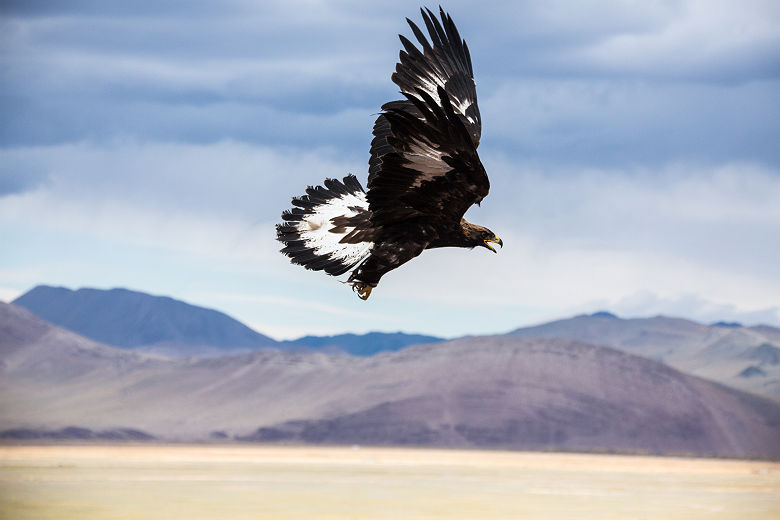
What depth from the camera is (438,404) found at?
167 meters

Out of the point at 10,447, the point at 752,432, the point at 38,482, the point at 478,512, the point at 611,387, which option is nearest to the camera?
the point at 478,512

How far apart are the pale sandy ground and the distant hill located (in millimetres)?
30818

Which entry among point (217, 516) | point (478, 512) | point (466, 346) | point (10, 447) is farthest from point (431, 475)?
point (466, 346)

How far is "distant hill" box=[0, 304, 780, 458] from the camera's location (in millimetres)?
158500

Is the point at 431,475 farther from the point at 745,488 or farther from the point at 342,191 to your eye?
the point at 342,191

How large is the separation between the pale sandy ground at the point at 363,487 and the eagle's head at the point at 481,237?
43256mm

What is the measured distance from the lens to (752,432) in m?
160

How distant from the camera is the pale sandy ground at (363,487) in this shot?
59.3 meters

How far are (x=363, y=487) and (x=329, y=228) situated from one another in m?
61.5

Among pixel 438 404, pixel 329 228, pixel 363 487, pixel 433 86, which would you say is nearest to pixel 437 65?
pixel 433 86

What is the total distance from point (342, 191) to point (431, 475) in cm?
7667

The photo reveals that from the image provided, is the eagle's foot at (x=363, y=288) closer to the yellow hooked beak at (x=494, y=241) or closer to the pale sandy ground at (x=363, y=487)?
the yellow hooked beak at (x=494, y=241)

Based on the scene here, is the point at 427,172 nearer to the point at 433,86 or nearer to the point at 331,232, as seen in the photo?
the point at 331,232

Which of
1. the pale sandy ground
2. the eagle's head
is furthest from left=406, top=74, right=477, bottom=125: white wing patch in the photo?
the pale sandy ground
